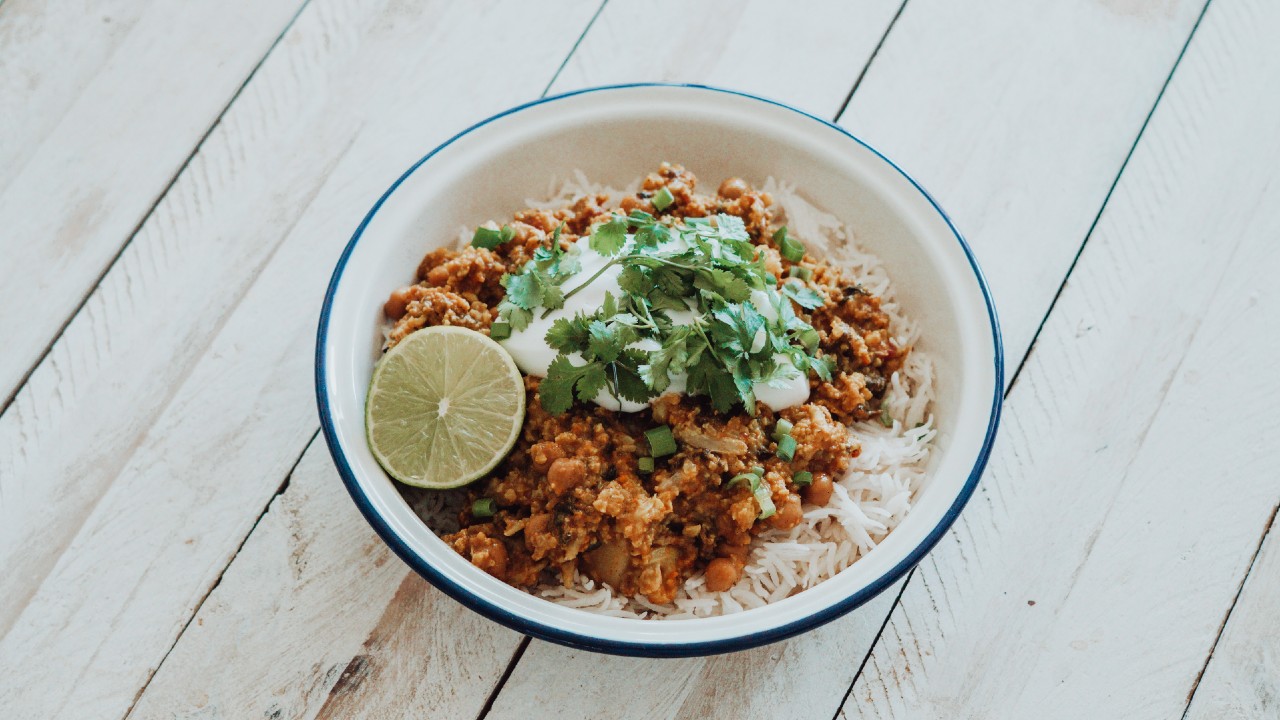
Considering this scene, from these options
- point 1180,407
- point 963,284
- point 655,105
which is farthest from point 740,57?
point 1180,407

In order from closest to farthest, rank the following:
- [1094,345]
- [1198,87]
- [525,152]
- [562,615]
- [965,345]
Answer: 1. [562,615]
2. [965,345]
3. [525,152]
4. [1094,345]
5. [1198,87]

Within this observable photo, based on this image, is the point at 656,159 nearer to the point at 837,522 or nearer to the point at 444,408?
the point at 444,408

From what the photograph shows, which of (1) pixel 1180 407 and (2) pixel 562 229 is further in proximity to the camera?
(1) pixel 1180 407

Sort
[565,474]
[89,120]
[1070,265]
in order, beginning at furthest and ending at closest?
1. [89,120]
2. [1070,265]
3. [565,474]

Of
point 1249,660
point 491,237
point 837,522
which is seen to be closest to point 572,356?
point 491,237

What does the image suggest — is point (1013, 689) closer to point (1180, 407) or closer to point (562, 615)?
point (1180, 407)

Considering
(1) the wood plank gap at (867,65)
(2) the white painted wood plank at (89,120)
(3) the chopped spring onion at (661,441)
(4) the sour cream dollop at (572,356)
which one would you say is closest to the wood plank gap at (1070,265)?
(1) the wood plank gap at (867,65)

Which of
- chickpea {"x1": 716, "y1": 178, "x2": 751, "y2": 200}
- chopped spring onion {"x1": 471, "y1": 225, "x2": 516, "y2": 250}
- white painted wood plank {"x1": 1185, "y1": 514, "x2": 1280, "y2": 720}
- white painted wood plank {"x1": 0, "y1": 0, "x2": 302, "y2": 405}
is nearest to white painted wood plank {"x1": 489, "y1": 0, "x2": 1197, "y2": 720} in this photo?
chickpea {"x1": 716, "y1": 178, "x2": 751, "y2": 200}
